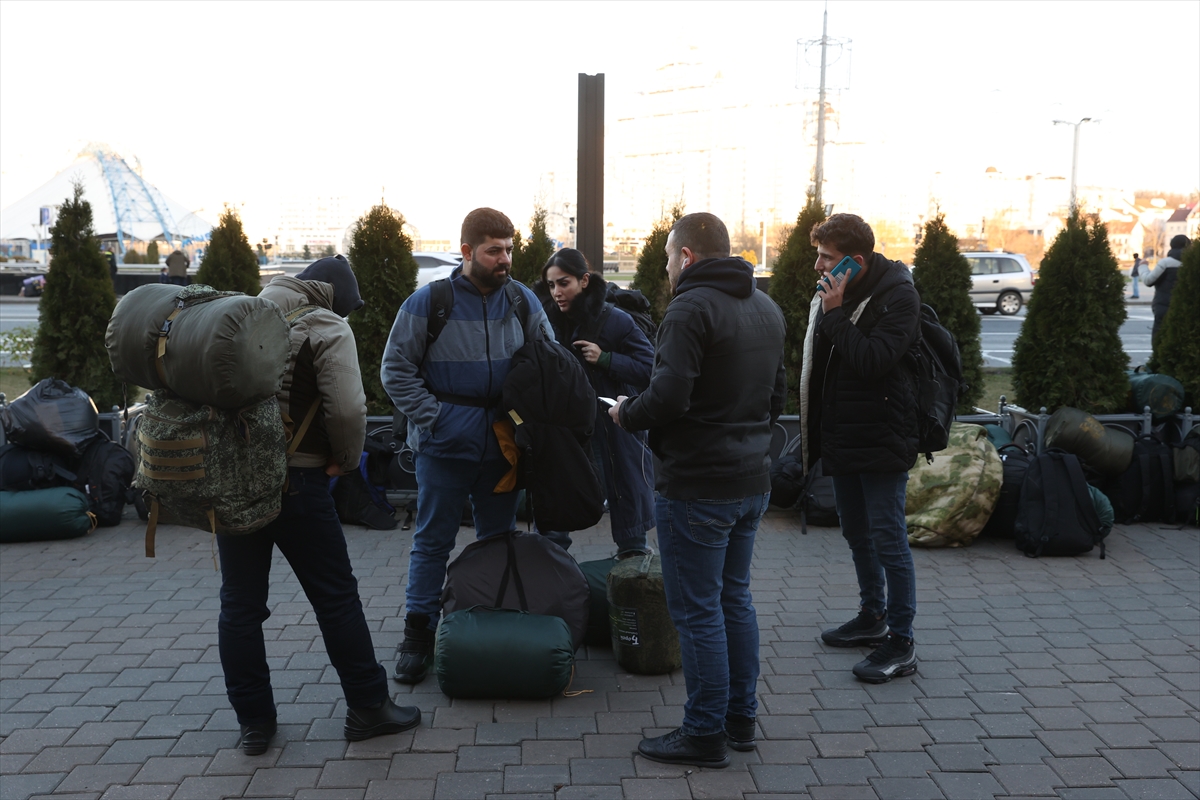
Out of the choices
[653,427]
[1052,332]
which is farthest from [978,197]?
[653,427]

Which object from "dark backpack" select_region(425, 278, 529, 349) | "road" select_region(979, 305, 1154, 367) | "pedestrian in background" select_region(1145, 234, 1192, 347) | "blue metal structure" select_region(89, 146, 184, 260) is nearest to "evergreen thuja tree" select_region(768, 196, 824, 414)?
"dark backpack" select_region(425, 278, 529, 349)

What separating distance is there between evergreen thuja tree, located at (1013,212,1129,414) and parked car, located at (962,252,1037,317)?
21613mm

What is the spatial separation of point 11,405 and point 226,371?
4.59 m

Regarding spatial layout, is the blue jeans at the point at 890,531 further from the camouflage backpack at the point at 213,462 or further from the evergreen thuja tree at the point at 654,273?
the evergreen thuja tree at the point at 654,273

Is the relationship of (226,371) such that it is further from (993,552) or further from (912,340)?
(993,552)

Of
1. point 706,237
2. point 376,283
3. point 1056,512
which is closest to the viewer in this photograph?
point 706,237

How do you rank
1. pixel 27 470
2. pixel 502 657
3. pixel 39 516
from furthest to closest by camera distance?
1. pixel 27 470
2. pixel 39 516
3. pixel 502 657

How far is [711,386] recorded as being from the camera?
3.28m

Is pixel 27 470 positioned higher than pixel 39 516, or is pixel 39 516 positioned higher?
pixel 27 470

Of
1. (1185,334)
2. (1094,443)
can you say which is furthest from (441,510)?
(1185,334)

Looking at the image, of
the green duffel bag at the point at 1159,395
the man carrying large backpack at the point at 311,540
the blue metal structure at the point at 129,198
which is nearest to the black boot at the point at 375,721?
the man carrying large backpack at the point at 311,540

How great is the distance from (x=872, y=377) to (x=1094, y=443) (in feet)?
10.8

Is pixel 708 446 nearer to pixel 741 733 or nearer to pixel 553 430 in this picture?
pixel 553 430

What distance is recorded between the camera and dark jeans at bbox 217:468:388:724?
3.31 meters
